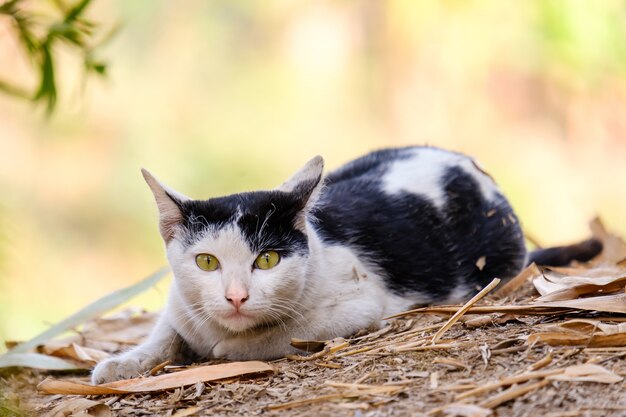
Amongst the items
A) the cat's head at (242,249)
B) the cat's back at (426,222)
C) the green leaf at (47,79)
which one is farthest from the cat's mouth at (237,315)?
the green leaf at (47,79)

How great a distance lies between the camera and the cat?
239cm

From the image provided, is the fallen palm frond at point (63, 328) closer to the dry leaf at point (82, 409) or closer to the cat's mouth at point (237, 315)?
the dry leaf at point (82, 409)

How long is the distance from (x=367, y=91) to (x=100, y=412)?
605 centimetres

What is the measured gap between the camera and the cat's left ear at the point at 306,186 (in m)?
2.46

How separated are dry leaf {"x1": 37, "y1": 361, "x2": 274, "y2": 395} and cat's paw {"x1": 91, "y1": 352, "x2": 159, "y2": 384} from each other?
0.12 metres

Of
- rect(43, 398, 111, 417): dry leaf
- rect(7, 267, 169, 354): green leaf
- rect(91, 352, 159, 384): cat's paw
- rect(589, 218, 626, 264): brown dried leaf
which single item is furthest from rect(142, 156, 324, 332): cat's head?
rect(589, 218, 626, 264): brown dried leaf

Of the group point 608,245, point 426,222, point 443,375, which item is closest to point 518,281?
point 426,222

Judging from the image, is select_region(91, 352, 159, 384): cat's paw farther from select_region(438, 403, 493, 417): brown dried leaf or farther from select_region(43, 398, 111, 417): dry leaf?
select_region(438, 403, 493, 417): brown dried leaf

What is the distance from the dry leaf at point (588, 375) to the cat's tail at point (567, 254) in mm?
1576

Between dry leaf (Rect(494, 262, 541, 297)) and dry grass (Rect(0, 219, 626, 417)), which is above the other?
dry leaf (Rect(494, 262, 541, 297))

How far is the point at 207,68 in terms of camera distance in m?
7.81

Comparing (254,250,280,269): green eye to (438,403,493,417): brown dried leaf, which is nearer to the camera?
(438,403,493,417): brown dried leaf

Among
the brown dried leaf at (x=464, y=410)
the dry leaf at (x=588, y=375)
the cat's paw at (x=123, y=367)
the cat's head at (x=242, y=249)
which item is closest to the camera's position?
the brown dried leaf at (x=464, y=410)

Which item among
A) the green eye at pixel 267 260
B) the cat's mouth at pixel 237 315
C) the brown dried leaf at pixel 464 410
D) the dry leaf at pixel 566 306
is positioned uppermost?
the green eye at pixel 267 260
